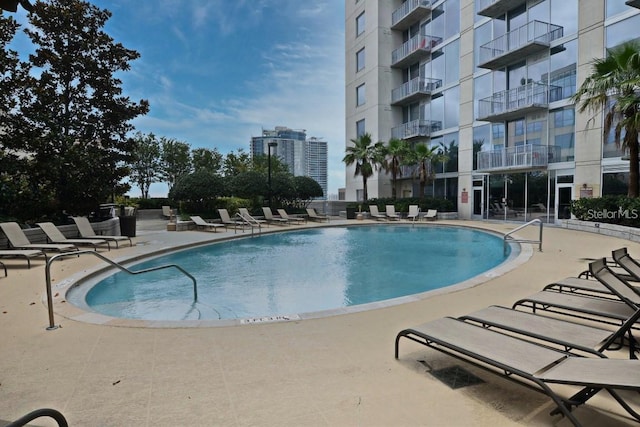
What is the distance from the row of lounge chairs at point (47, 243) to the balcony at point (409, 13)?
23.5 meters

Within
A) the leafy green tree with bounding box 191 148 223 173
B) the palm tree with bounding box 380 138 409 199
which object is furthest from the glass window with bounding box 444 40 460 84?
the leafy green tree with bounding box 191 148 223 173

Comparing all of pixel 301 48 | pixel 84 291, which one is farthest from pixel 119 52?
pixel 301 48

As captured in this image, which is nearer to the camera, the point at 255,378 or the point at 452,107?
the point at 255,378

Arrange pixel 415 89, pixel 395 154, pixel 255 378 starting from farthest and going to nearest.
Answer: pixel 415 89
pixel 395 154
pixel 255 378

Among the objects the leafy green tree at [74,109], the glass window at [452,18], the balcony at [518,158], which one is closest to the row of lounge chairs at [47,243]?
the leafy green tree at [74,109]

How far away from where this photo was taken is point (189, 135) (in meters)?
39.8

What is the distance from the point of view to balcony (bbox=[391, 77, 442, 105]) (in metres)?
25.7

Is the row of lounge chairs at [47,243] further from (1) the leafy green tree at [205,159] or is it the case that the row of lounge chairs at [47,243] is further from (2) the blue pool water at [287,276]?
(1) the leafy green tree at [205,159]

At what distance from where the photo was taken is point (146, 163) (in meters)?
37.0

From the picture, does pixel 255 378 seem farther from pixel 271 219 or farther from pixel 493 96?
pixel 493 96

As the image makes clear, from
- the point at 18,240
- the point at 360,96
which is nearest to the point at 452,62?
the point at 360,96

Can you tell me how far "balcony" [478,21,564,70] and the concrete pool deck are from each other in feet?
59.7

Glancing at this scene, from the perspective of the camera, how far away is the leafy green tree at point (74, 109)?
12.2m

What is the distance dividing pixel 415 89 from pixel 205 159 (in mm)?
23132
